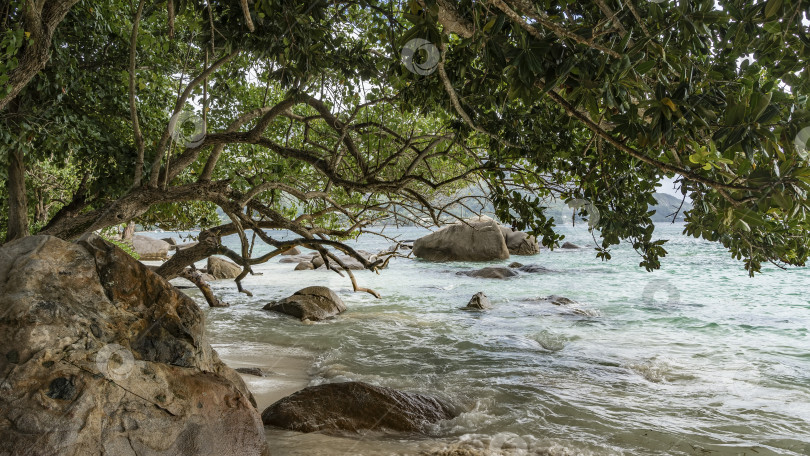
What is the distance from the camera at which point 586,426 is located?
13.6ft

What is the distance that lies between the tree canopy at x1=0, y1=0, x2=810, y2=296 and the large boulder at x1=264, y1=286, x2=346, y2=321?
2.46 metres

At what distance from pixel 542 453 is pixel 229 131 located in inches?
154

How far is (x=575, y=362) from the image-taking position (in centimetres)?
645

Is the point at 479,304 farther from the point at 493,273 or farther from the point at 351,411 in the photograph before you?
the point at 351,411

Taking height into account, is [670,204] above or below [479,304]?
above

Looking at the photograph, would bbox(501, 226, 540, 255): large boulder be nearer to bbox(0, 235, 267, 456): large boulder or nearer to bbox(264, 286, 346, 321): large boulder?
bbox(264, 286, 346, 321): large boulder

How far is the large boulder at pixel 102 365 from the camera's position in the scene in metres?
2.07

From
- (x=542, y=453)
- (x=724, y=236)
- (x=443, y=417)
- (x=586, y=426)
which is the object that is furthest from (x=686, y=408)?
(x=443, y=417)

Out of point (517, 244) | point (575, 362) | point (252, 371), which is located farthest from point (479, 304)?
point (517, 244)

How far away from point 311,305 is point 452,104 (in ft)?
22.1

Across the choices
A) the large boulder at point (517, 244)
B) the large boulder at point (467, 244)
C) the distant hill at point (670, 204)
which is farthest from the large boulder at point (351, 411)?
the large boulder at point (517, 244)

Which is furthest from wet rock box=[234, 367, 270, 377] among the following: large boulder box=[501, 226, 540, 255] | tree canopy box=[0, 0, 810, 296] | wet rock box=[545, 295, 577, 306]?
large boulder box=[501, 226, 540, 255]

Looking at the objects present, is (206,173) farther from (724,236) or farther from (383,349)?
(724,236)

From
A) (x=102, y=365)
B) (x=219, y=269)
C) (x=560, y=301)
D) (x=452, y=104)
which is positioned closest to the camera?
(x=102, y=365)
